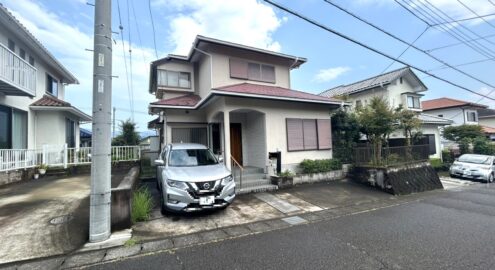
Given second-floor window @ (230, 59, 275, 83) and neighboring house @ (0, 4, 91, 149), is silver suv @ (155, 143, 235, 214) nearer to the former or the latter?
second-floor window @ (230, 59, 275, 83)

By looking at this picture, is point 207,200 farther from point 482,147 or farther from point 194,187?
point 482,147

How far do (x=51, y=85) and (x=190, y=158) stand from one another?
1270 cm

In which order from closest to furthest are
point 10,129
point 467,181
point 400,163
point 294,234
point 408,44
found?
point 294,234 → point 408,44 → point 10,129 → point 400,163 → point 467,181

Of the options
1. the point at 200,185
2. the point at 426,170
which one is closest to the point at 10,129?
the point at 200,185

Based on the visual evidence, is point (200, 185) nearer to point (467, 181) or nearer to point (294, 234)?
point (294, 234)

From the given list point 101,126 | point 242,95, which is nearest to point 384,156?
point 242,95

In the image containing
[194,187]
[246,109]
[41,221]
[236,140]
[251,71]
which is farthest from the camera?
[251,71]

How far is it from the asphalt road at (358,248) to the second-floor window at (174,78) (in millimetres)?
10003

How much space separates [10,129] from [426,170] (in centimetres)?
1780

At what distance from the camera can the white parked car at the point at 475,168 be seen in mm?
11711

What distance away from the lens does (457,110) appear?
25.3 meters

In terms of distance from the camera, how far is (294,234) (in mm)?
4641

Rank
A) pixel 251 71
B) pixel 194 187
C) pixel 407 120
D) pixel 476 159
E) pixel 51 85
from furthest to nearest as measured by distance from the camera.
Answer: pixel 51 85 < pixel 476 159 < pixel 407 120 < pixel 251 71 < pixel 194 187

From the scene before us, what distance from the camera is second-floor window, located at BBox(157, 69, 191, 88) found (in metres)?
12.0
